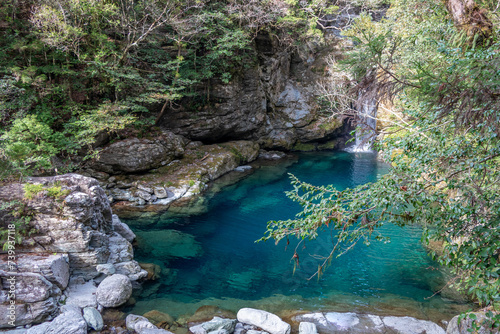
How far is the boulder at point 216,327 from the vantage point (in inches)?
234

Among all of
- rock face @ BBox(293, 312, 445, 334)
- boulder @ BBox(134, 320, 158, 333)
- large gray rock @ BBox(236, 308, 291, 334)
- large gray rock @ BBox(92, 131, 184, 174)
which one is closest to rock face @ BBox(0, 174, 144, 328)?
boulder @ BBox(134, 320, 158, 333)

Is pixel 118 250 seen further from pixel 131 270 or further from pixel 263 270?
pixel 263 270

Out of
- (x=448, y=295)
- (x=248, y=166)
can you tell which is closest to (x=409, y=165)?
(x=448, y=295)

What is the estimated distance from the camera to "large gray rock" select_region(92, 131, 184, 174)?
13.8 metres

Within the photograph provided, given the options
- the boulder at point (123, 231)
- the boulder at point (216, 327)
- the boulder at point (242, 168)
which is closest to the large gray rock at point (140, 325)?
the boulder at point (216, 327)

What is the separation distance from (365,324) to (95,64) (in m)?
14.2

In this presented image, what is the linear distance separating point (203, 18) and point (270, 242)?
12321 millimetres

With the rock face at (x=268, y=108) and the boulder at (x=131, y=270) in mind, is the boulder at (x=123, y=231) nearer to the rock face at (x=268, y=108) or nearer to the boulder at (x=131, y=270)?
the boulder at (x=131, y=270)

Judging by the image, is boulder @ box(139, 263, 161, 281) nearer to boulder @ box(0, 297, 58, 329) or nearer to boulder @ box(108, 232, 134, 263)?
boulder @ box(108, 232, 134, 263)

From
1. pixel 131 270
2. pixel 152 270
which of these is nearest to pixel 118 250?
pixel 131 270

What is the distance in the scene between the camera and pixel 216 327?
6.03 meters

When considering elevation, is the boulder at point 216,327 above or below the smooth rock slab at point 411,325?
below

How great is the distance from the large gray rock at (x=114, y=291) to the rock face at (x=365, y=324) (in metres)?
4.20

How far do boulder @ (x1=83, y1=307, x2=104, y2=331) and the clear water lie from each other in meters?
0.88
